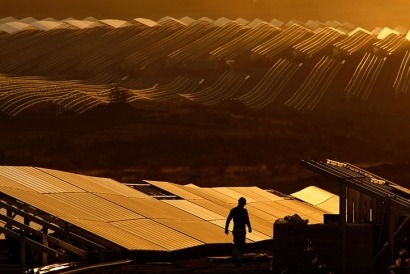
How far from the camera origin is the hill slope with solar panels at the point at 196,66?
66812 millimetres

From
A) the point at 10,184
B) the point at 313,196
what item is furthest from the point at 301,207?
the point at 10,184

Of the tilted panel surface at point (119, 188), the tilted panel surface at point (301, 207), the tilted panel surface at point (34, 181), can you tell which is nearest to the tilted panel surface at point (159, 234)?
the tilted panel surface at point (34, 181)

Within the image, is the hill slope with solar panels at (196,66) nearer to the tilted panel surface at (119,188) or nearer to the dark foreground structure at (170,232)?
the tilted panel surface at (119,188)

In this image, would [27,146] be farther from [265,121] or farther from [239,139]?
[265,121]

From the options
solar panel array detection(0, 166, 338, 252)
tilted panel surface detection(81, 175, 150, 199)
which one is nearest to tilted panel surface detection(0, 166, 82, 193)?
solar panel array detection(0, 166, 338, 252)

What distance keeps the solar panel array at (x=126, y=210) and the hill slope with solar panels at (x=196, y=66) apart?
102 ft

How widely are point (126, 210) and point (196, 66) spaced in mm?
58620

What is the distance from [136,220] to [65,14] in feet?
430

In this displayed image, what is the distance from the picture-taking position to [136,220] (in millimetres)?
24156

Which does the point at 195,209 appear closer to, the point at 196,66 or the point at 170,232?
the point at 170,232

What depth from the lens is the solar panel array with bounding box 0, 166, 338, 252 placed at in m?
21.7

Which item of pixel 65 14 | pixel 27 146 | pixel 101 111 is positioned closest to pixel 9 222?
pixel 27 146

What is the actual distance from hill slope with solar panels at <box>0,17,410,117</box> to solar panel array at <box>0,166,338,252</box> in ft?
102

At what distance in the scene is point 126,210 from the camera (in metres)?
25.0
